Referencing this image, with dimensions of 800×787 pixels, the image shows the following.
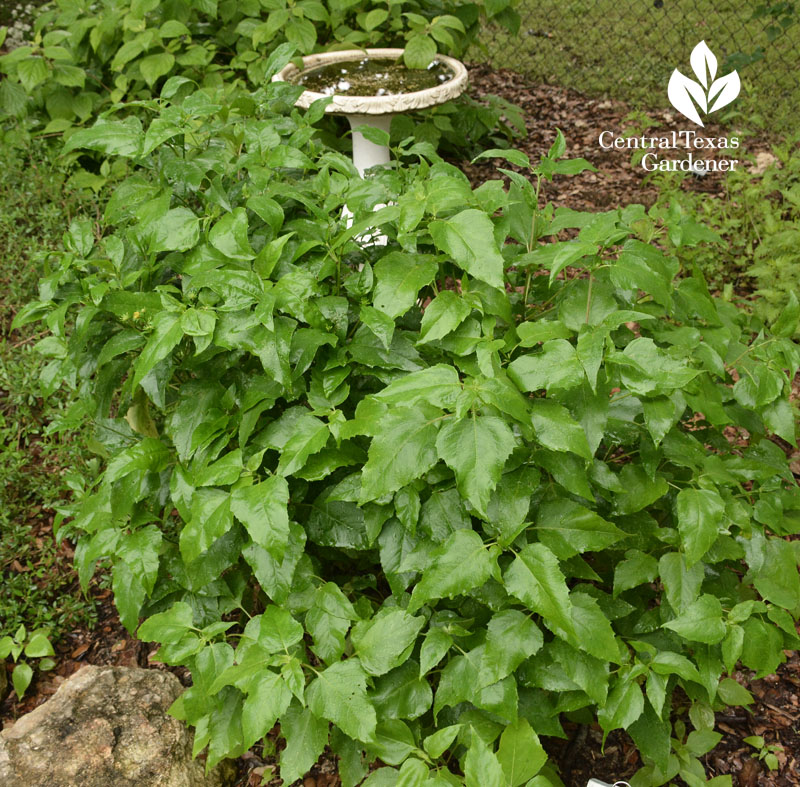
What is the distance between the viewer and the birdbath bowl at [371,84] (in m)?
3.55

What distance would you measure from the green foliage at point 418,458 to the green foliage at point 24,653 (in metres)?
0.80

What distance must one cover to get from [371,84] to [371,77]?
0.13 meters

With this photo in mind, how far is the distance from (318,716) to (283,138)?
4.85ft

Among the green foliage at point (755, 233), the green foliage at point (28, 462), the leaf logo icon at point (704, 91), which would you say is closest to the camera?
the green foliage at point (28, 462)

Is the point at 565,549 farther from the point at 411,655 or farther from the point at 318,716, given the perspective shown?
the point at 318,716

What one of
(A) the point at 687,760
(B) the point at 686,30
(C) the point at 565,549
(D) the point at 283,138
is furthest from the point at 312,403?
(B) the point at 686,30

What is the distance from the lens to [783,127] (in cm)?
518

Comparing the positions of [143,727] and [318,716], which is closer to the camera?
[318,716]

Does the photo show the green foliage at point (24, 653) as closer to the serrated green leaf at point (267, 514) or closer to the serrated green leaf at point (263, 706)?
the serrated green leaf at point (263, 706)

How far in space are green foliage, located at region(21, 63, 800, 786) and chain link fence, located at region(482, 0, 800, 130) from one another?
430 cm

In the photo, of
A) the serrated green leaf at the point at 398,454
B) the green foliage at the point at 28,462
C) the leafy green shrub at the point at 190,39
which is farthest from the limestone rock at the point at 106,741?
the leafy green shrub at the point at 190,39

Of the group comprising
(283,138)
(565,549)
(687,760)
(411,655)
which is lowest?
(687,760)

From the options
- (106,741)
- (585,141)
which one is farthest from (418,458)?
(585,141)

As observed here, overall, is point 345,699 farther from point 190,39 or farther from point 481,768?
point 190,39
